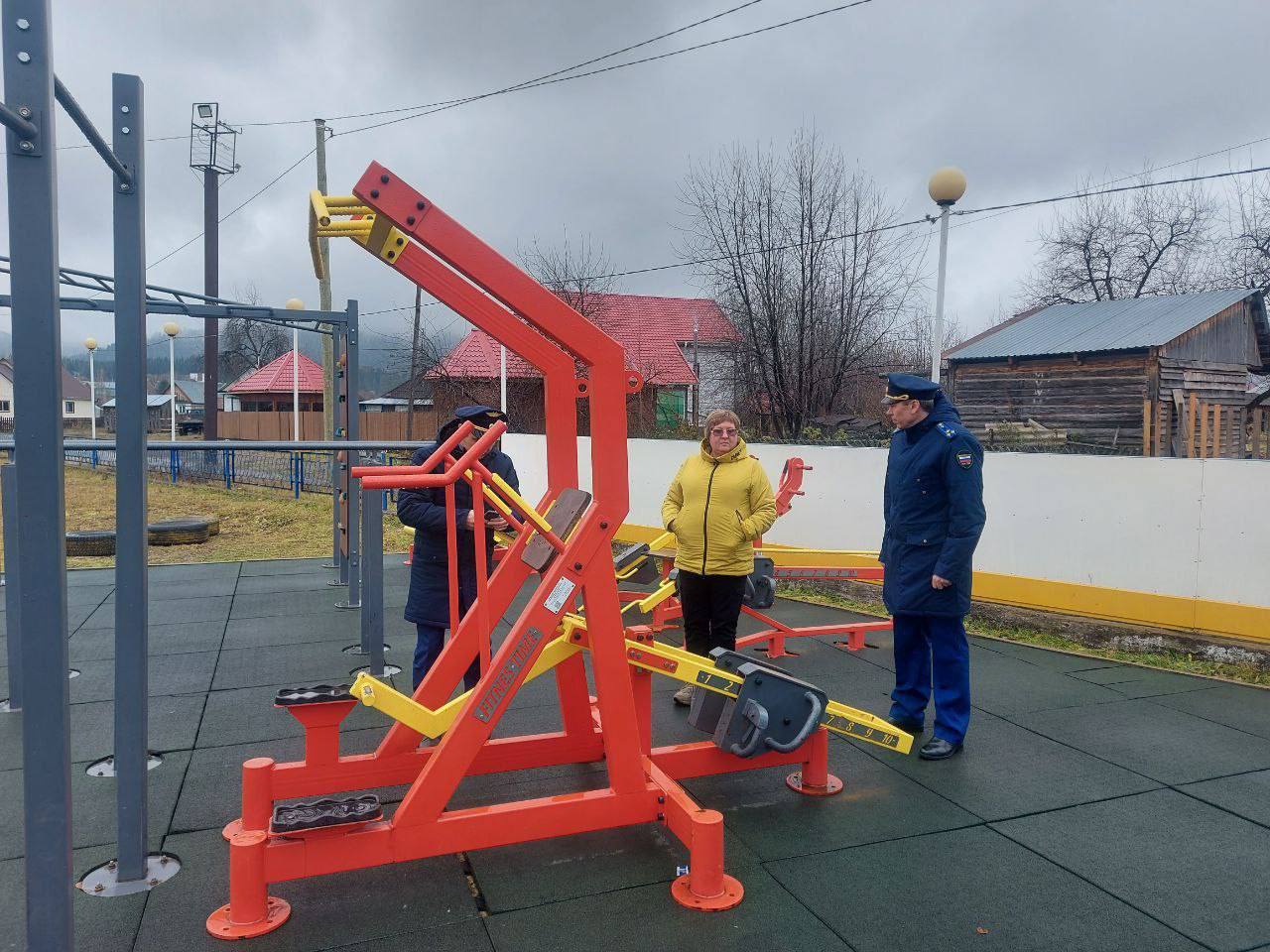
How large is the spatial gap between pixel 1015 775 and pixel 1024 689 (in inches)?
57.3

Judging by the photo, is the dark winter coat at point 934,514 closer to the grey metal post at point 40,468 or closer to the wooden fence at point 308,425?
the grey metal post at point 40,468

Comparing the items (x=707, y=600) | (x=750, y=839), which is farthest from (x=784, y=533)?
(x=750, y=839)

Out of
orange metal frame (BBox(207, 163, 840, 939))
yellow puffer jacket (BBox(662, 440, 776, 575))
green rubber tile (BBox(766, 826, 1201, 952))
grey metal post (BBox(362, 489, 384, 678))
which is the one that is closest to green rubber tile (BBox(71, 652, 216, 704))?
grey metal post (BBox(362, 489, 384, 678))

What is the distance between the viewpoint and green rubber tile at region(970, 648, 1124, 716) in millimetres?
4918

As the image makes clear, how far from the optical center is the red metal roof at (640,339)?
76.0 feet

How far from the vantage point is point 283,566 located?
9.52m

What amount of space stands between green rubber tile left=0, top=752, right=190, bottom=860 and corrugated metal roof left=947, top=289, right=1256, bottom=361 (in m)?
17.6

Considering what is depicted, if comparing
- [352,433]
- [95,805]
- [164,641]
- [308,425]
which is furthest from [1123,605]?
[308,425]

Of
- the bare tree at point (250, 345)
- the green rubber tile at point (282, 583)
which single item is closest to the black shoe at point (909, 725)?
the green rubber tile at point (282, 583)

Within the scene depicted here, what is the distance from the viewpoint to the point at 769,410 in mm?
14773

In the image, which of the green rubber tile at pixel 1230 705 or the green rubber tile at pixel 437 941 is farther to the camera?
the green rubber tile at pixel 1230 705

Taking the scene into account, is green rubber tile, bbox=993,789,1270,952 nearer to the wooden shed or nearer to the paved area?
the paved area

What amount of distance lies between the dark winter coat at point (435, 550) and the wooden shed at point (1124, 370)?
44.9 feet

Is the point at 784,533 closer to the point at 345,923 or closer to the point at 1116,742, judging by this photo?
the point at 1116,742
